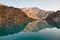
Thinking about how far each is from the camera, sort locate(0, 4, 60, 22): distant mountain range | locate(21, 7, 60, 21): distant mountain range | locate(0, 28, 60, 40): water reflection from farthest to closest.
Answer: locate(21, 7, 60, 21): distant mountain range
locate(0, 4, 60, 22): distant mountain range
locate(0, 28, 60, 40): water reflection

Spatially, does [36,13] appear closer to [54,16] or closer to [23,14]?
[23,14]

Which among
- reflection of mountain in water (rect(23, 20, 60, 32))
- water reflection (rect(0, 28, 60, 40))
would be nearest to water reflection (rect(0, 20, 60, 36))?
reflection of mountain in water (rect(23, 20, 60, 32))

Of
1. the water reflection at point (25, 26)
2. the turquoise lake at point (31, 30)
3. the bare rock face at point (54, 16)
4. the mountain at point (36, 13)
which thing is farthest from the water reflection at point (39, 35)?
the mountain at point (36, 13)

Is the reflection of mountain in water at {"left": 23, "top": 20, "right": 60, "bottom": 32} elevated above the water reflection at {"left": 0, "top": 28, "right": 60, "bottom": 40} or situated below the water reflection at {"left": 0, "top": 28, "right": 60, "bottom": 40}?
above

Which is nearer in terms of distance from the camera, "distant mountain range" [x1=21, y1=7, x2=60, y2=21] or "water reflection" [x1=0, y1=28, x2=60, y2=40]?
"water reflection" [x1=0, y1=28, x2=60, y2=40]

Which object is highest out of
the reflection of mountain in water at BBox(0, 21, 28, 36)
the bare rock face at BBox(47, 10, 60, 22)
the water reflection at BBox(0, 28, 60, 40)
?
the bare rock face at BBox(47, 10, 60, 22)

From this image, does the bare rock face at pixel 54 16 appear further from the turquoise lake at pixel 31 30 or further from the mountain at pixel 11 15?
the mountain at pixel 11 15

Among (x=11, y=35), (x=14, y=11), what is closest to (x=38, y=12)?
(x=14, y=11)

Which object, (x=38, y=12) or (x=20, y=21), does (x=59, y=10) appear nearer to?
(x=38, y=12)

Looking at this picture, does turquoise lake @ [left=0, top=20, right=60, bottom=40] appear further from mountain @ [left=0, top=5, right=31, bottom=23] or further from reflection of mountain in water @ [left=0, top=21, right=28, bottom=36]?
mountain @ [left=0, top=5, right=31, bottom=23]
